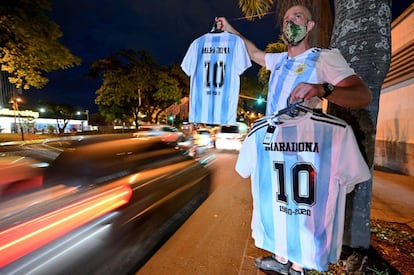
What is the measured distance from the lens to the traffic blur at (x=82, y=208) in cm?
235

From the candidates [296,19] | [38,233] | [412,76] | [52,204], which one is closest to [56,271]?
[38,233]

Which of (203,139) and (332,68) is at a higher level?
(332,68)

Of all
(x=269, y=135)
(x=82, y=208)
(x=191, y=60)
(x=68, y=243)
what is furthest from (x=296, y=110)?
(x=68, y=243)

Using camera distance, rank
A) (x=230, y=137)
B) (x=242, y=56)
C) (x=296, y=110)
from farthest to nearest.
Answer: (x=230, y=137) → (x=242, y=56) → (x=296, y=110)

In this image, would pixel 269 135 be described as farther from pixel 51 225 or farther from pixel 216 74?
pixel 51 225

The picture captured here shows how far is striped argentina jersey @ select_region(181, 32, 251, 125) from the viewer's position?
245 cm

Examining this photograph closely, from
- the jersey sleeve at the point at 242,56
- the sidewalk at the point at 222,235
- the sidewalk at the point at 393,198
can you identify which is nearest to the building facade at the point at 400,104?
the sidewalk at the point at 393,198

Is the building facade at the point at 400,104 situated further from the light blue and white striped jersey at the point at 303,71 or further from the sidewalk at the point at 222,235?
the light blue and white striped jersey at the point at 303,71

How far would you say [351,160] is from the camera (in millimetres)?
1740

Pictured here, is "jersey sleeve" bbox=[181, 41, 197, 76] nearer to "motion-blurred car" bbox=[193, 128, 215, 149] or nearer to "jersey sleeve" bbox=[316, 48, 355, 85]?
"jersey sleeve" bbox=[316, 48, 355, 85]

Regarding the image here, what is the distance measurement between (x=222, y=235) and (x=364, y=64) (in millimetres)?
3071

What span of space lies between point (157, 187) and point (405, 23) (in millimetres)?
9985

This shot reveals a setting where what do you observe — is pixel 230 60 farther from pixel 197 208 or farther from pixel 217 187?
pixel 217 187

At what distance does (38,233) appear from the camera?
2424 mm
